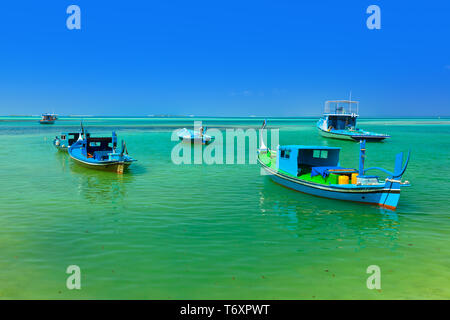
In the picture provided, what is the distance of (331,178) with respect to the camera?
1975cm

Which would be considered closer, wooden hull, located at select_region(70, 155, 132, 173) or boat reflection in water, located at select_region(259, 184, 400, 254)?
boat reflection in water, located at select_region(259, 184, 400, 254)

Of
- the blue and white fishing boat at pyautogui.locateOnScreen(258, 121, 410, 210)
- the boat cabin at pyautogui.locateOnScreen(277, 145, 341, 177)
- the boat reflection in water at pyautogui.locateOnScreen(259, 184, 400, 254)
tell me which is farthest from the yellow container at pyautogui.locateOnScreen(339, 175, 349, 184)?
the boat cabin at pyautogui.locateOnScreen(277, 145, 341, 177)

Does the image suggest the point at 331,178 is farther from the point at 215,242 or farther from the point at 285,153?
the point at 215,242

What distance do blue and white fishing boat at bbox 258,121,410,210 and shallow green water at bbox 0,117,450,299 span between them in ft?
2.35

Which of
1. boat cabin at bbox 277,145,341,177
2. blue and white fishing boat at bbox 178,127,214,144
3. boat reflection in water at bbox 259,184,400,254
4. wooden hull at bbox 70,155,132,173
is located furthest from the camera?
blue and white fishing boat at bbox 178,127,214,144

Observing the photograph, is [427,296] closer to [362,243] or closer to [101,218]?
[362,243]

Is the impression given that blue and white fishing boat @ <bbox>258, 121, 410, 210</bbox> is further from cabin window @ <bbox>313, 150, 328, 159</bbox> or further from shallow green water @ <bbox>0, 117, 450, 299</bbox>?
shallow green water @ <bbox>0, 117, 450, 299</bbox>

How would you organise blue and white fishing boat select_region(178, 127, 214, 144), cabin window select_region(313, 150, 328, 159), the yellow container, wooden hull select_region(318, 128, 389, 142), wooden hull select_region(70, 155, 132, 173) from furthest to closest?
1. wooden hull select_region(318, 128, 389, 142)
2. blue and white fishing boat select_region(178, 127, 214, 144)
3. wooden hull select_region(70, 155, 132, 173)
4. cabin window select_region(313, 150, 328, 159)
5. the yellow container

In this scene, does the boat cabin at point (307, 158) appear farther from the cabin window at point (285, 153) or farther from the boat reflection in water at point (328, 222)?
the boat reflection in water at point (328, 222)

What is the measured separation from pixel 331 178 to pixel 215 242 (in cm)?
980

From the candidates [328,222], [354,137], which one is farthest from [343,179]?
[354,137]

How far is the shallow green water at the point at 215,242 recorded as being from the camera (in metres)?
9.73

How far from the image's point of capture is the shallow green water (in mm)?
9734
